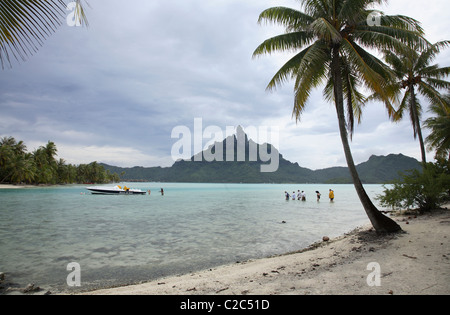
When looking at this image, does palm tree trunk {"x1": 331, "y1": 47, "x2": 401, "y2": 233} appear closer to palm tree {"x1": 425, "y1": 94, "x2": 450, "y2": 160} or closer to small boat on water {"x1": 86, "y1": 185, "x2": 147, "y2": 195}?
palm tree {"x1": 425, "y1": 94, "x2": 450, "y2": 160}

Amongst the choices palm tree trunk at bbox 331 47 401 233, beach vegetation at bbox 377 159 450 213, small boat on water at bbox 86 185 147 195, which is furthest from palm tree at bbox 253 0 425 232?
small boat on water at bbox 86 185 147 195

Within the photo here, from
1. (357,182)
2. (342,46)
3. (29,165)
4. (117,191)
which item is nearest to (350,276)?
(357,182)

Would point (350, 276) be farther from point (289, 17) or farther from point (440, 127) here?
point (440, 127)

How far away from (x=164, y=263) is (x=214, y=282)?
382 cm

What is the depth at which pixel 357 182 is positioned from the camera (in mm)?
8867

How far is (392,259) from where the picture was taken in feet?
19.6

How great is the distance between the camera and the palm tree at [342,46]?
855cm

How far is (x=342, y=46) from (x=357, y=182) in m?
5.40

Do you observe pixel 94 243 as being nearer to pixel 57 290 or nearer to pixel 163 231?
pixel 163 231

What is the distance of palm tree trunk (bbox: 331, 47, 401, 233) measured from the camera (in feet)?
28.5

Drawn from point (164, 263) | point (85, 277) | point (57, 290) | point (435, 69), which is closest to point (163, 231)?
point (164, 263)

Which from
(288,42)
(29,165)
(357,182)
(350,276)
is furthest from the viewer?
(29,165)

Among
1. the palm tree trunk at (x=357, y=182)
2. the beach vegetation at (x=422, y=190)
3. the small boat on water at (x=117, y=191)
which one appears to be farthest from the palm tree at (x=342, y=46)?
the small boat on water at (x=117, y=191)

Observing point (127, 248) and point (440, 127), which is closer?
point (127, 248)
